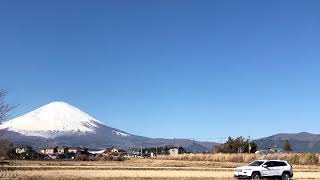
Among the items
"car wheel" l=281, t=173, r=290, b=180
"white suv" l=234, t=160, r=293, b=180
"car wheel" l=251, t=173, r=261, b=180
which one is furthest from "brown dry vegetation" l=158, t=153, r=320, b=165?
"car wheel" l=251, t=173, r=261, b=180

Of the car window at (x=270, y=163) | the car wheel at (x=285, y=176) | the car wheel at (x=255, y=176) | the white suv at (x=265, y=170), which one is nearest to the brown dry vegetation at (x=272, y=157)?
the car wheel at (x=285, y=176)

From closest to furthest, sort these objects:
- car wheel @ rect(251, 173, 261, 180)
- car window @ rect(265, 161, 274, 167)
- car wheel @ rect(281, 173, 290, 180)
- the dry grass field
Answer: the dry grass field → car wheel @ rect(251, 173, 261, 180) → car window @ rect(265, 161, 274, 167) → car wheel @ rect(281, 173, 290, 180)

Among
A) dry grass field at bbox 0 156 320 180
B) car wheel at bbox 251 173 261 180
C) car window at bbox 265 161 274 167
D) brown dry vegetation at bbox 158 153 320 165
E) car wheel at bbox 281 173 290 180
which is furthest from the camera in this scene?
brown dry vegetation at bbox 158 153 320 165

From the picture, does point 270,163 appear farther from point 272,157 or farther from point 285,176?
point 272,157

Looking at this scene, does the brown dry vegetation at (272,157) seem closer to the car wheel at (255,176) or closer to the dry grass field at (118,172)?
the dry grass field at (118,172)

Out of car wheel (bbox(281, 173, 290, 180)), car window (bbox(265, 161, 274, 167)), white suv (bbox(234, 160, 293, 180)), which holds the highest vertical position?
car window (bbox(265, 161, 274, 167))

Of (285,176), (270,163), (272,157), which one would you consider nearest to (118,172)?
(270,163)

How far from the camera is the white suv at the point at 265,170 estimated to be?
162 feet

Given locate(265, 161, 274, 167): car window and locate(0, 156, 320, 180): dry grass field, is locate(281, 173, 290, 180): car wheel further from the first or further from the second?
locate(0, 156, 320, 180): dry grass field

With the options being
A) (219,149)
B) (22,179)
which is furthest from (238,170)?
(219,149)

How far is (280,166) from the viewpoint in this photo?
50469mm

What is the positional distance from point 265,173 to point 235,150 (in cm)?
11877

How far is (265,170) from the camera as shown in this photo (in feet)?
163

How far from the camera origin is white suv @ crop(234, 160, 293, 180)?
49312mm
